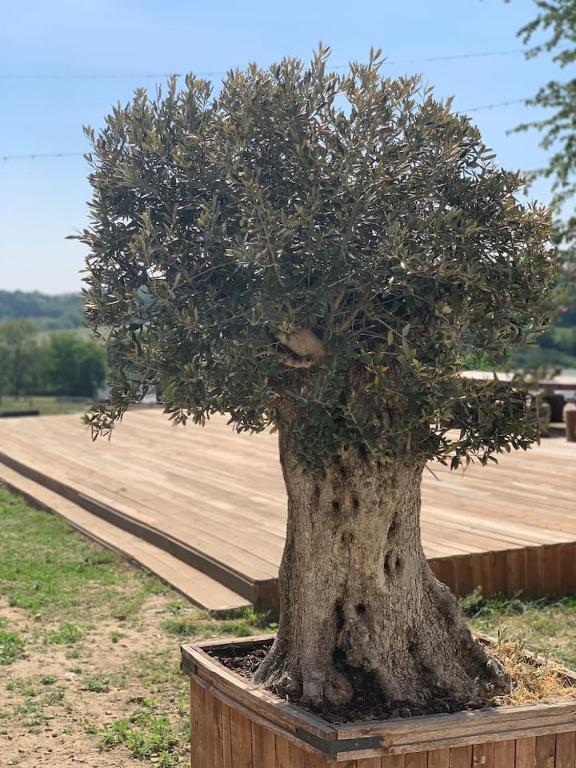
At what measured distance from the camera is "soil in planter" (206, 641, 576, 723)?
8.13 feet

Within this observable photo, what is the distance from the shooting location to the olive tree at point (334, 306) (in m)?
2.39

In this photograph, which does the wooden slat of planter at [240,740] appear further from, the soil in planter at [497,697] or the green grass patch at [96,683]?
the green grass patch at [96,683]

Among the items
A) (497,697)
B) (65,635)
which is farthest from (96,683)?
(497,697)

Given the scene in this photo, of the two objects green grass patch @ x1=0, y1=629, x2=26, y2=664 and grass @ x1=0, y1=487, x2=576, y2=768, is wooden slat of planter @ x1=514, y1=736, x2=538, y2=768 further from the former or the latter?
green grass patch @ x1=0, y1=629, x2=26, y2=664

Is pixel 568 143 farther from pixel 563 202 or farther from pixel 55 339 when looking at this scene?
pixel 55 339

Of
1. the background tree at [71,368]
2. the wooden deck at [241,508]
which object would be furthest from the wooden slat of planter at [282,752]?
the background tree at [71,368]

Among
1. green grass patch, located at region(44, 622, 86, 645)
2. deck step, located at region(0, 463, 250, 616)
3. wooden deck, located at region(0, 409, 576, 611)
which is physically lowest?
green grass patch, located at region(44, 622, 86, 645)

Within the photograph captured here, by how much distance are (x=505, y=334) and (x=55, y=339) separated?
8069 cm

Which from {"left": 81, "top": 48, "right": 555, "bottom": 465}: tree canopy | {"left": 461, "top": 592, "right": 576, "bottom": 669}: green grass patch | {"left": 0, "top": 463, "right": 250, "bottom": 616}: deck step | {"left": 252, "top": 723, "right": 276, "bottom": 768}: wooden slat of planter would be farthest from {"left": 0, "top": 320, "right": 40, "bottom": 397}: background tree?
{"left": 252, "top": 723, "right": 276, "bottom": 768}: wooden slat of planter

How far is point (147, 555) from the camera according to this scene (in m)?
6.16

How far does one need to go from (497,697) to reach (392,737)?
433mm

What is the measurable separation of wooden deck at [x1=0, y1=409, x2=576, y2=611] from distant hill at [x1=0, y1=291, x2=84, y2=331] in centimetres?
7155

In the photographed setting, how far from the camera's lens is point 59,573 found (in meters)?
6.00

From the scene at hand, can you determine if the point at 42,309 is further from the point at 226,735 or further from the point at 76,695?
the point at 226,735
